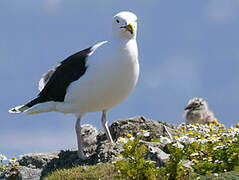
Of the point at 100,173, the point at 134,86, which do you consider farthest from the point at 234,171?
the point at 134,86

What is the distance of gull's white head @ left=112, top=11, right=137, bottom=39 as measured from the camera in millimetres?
9416

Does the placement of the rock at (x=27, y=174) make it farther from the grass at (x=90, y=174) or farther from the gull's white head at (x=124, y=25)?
the gull's white head at (x=124, y=25)

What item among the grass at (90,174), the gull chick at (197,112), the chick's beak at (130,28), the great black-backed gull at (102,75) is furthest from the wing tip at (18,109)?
the gull chick at (197,112)

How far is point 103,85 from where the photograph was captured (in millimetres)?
9758

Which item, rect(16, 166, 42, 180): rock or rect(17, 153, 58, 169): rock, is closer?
rect(16, 166, 42, 180): rock

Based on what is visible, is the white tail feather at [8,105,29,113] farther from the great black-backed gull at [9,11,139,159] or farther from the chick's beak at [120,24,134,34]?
the chick's beak at [120,24,134,34]

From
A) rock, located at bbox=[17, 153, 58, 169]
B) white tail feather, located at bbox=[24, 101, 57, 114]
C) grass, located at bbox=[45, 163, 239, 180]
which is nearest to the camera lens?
grass, located at bbox=[45, 163, 239, 180]

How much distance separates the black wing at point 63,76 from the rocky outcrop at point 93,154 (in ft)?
5.16

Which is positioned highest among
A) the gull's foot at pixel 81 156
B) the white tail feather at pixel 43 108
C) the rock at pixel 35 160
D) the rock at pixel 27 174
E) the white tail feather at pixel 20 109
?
the white tail feather at pixel 20 109

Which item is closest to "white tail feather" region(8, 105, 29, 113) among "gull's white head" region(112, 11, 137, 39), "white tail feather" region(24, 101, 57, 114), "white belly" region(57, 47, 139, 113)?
"white tail feather" region(24, 101, 57, 114)

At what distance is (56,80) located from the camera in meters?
10.9

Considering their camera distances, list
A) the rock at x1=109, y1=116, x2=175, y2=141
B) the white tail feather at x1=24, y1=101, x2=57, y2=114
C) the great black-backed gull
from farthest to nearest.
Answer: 1. the rock at x1=109, y1=116, x2=175, y2=141
2. the white tail feather at x1=24, y1=101, x2=57, y2=114
3. the great black-backed gull

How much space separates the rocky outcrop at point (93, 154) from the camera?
9751 millimetres

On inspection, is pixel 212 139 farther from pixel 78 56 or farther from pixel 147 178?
pixel 78 56
